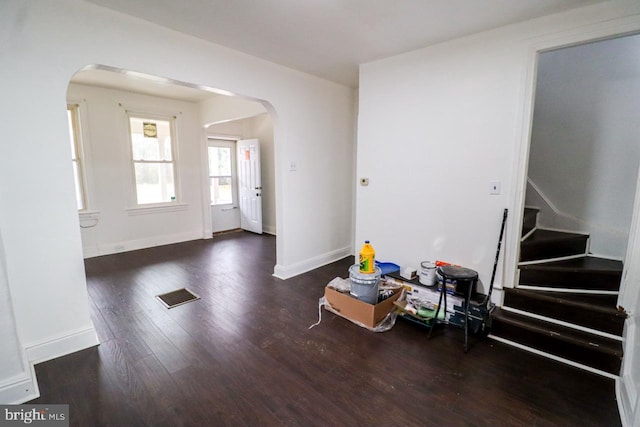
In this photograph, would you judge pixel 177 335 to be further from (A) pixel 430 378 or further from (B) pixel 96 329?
(A) pixel 430 378

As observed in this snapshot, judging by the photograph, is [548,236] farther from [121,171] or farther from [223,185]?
[121,171]

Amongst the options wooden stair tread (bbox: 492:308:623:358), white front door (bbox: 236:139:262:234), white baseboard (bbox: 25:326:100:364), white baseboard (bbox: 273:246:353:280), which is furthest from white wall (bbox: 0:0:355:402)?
wooden stair tread (bbox: 492:308:623:358)

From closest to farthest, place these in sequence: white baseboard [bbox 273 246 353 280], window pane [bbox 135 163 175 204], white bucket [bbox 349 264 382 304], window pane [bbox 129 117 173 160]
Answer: white bucket [bbox 349 264 382 304]
white baseboard [bbox 273 246 353 280]
window pane [bbox 129 117 173 160]
window pane [bbox 135 163 175 204]

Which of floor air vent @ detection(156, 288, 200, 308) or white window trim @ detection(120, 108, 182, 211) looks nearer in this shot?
floor air vent @ detection(156, 288, 200, 308)

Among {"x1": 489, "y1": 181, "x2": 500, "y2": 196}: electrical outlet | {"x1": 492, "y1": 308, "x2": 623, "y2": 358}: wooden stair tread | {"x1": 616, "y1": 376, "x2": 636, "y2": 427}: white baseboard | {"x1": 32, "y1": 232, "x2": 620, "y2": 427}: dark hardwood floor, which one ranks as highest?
{"x1": 489, "y1": 181, "x2": 500, "y2": 196}: electrical outlet

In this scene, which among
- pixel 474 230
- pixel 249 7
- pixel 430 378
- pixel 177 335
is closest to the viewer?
pixel 430 378

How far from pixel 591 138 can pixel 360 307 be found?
293cm

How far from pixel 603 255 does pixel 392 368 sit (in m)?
2.57

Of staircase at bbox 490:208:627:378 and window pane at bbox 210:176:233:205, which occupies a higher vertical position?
window pane at bbox 210:176:233:205

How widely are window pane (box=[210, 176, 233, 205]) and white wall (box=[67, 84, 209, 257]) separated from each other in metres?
0.66

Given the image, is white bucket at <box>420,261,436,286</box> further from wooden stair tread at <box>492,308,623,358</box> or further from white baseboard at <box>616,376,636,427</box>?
white baseboard at <box>616,376,636,427</box>

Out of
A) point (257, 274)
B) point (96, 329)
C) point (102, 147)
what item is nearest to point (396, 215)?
point (257, 274)

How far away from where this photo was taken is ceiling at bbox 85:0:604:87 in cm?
211

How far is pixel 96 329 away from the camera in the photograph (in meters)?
2.52
